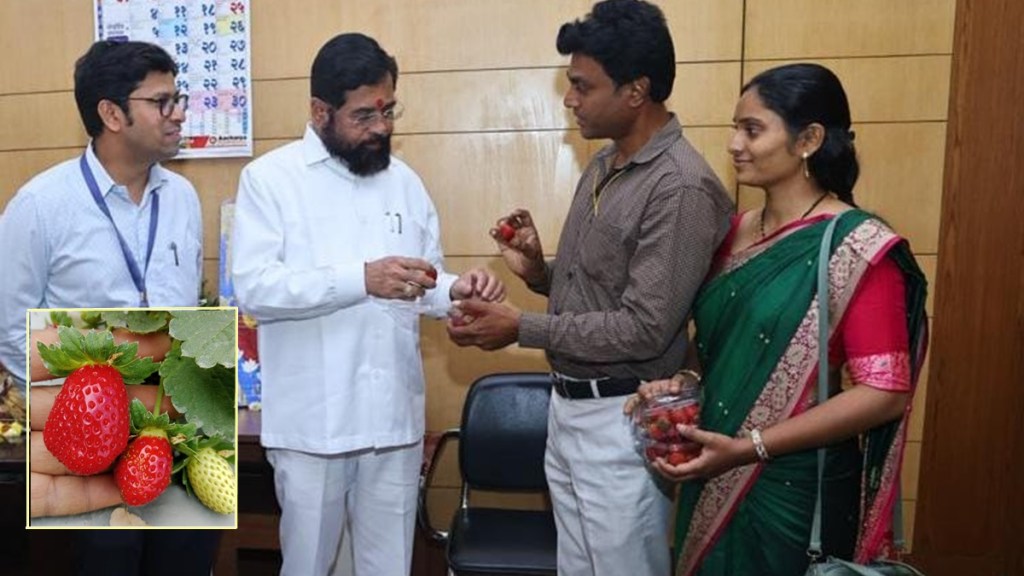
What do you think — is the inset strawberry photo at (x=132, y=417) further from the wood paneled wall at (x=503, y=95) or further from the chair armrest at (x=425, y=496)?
the wood paneled wall at (x=503, y=95)

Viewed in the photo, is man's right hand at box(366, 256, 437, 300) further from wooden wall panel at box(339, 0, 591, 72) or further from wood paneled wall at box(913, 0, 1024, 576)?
wood paneled wall at box(913, 0, 1024, 576)

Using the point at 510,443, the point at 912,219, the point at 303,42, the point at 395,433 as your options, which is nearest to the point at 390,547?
the point at 395,433

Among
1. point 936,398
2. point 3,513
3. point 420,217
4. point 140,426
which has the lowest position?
point 3,513

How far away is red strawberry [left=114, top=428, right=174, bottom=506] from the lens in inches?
38.4

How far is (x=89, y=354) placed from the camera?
95 cm

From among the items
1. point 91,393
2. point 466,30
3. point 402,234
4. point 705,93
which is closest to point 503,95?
point 466,30

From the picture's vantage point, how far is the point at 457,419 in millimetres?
2824

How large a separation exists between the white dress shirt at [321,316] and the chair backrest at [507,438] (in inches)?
20.4

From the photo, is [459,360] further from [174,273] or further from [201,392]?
[201,392]

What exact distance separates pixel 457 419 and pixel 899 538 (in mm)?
1663

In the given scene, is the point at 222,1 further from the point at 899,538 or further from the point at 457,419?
the point at 899,538

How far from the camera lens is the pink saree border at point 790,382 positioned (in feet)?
4.20

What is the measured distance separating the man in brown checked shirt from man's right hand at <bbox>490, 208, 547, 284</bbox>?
0.50ft

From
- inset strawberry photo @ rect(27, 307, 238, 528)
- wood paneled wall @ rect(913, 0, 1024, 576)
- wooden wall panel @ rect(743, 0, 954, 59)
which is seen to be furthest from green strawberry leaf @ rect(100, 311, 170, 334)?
wood paneled wall @ rect(913, 0, 1024, 576)
